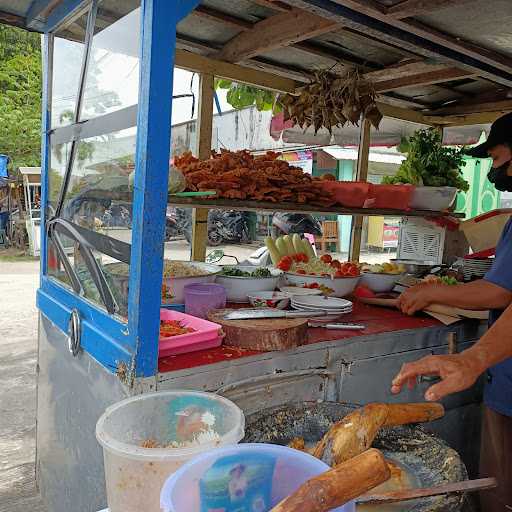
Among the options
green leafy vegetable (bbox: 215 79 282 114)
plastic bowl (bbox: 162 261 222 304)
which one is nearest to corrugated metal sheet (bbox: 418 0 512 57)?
plastic bowl (bbox: 162 261 222 304)

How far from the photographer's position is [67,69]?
2367 millimetres

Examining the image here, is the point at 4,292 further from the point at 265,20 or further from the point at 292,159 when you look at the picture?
the point at 292,159

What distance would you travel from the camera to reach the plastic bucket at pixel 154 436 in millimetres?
1280

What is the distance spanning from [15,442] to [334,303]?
2866mm

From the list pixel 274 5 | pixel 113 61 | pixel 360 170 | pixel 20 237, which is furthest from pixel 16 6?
pixel 20 237

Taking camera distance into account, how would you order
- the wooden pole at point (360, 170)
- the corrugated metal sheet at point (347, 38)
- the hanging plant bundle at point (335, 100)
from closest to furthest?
the corrugated metal sheet at point (347, 38) < the hanging plant bundle at point (335, 100) < the wooden pole at point (360, 170)

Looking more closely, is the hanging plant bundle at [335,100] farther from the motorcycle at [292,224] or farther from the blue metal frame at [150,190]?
the motorcycle at [292,224]

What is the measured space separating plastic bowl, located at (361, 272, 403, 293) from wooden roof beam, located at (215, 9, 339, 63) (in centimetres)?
153

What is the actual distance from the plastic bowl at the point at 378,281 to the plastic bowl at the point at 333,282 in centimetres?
23

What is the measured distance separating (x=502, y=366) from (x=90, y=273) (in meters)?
1.87

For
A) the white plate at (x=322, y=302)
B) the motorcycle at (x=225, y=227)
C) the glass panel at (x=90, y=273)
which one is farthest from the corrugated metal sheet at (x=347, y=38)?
the motorcycle at (x=225, y=227)

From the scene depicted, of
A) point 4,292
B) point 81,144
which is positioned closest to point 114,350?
point 81,144

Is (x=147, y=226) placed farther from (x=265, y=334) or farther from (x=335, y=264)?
(x=335, y=264)

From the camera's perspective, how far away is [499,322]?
1.73 m
